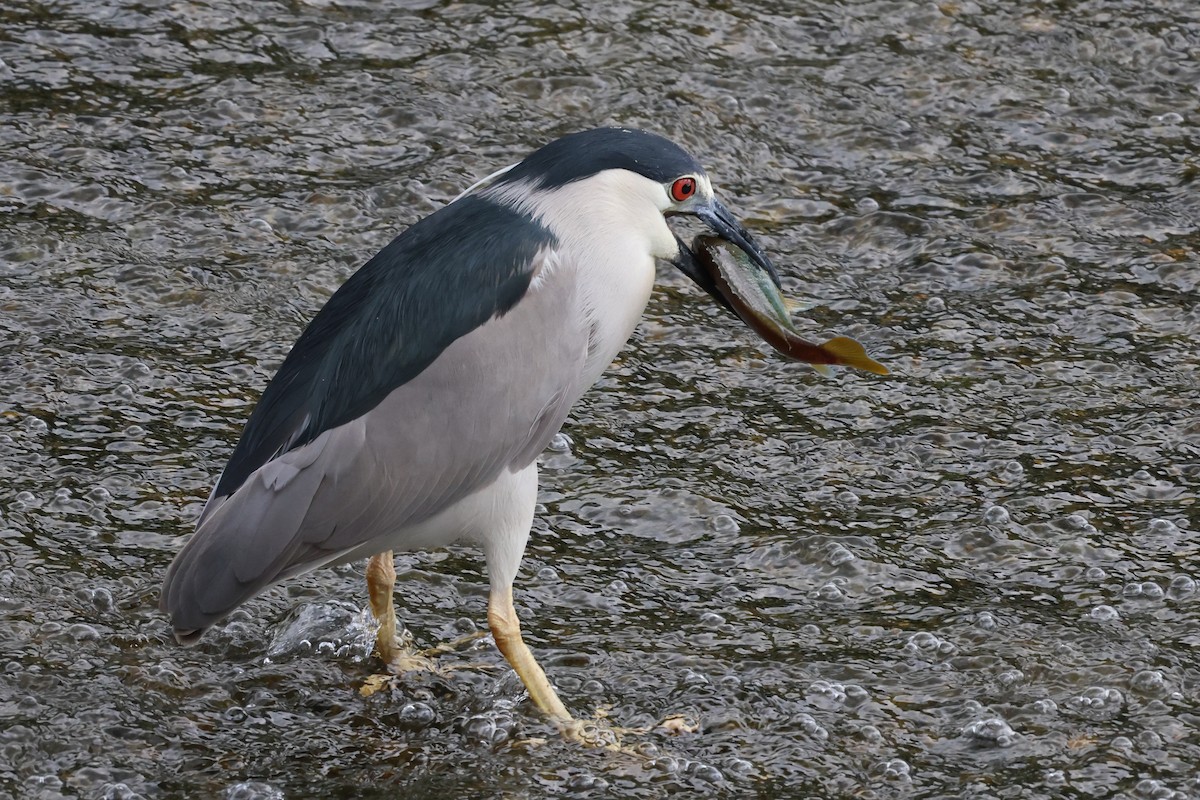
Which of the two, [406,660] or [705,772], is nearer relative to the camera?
[705,772]

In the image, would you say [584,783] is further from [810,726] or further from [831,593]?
[831,593]

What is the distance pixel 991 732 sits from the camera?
3832 millimetres

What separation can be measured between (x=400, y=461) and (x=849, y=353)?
1.05 m

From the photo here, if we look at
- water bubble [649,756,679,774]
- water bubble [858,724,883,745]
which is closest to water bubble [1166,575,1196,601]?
water bubble [858,724,883,745]

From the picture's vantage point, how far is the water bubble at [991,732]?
3.81 metres

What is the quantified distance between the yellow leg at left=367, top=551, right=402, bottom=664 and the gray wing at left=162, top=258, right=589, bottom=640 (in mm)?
240

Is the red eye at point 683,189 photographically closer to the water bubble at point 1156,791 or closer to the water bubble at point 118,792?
the water bubble at point 1156,791

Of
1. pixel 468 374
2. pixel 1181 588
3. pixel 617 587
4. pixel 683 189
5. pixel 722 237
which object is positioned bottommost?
pixel 617 587

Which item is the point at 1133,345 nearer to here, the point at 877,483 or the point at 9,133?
the point at 877,483

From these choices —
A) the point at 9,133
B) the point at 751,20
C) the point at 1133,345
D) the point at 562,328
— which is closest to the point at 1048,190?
the point at 1133,345

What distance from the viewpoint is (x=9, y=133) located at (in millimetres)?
6012

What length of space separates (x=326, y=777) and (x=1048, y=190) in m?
3.48

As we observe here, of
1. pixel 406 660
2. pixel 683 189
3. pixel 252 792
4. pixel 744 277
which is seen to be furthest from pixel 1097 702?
→ pixel 252 792

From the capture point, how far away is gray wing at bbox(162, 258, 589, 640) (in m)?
3.66
